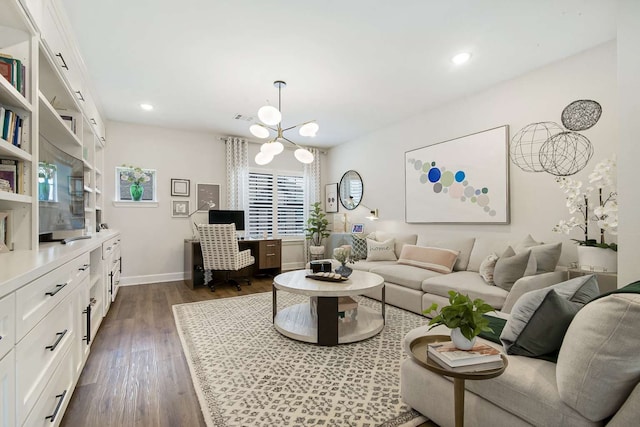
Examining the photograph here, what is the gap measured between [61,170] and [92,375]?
1580mm

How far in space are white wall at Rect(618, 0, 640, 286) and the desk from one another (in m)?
4.59

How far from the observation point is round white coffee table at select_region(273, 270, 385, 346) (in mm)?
2641

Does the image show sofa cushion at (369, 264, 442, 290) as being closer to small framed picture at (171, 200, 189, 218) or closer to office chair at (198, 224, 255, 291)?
office chair at (198, 224, 255, 291)

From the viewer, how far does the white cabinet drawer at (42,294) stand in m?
1.08

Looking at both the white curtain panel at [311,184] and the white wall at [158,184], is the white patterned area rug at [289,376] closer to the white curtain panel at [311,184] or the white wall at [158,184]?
the white wall at [158,184]

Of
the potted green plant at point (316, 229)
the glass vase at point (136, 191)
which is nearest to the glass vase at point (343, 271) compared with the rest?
the potted green plant at point (316, 229)

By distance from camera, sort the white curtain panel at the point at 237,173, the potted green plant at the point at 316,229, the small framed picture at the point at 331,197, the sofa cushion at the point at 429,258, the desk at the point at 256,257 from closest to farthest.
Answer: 1. the sofa cushion at the point at 429,258
2. the desk at the point at 256,257
3. the white curtain panel at the point at 237,173
4. the potted green plant at the point at 316,229
5. the small framed picture at the point at 331,197

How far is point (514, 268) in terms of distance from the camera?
9.13 feet

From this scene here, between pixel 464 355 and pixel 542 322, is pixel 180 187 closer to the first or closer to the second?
pixel 464 355

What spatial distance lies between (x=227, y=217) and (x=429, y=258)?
11.5 ft

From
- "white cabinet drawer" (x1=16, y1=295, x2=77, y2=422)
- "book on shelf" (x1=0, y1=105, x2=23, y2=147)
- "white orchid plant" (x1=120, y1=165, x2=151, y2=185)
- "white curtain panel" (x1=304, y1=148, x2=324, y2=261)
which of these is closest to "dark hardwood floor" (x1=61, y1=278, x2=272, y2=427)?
"white cabinet drawer" (x1=16, y1=295, x2=77, y2=422)

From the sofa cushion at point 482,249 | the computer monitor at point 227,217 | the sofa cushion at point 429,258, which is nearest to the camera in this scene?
the sofa cushion at point 482,249

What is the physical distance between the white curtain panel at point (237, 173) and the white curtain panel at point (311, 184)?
1.32m

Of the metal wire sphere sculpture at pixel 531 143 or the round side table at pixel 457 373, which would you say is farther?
the metal wire sphere sculpture at pixel 531 143
